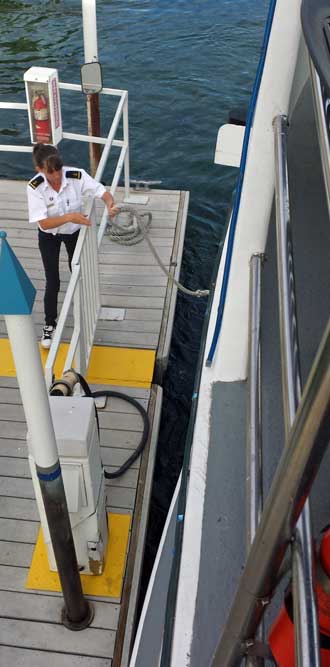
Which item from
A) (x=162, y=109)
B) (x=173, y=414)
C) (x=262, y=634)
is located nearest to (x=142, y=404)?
(x=173, y=414)

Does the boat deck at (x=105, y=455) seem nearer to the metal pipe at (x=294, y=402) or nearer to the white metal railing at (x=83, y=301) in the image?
the white metal railing at (x=83, y=301)

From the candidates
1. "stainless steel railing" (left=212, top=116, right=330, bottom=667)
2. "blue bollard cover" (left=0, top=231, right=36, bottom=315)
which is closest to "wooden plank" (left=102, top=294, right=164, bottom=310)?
"blue bollard cover" (left=0, top=231, right=36, bottom=315)

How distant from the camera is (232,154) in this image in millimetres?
4152

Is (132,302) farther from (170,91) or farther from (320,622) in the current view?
(170,91)

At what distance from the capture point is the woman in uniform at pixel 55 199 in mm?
4172

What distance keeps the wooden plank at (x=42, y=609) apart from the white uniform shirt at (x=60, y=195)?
7.86ft

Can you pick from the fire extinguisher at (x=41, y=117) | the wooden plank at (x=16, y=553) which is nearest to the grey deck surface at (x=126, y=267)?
the fire extinguisher at (x=41, y=117)

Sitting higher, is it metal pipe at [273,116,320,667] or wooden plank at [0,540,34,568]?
wooden plank at [0,540,34,568]

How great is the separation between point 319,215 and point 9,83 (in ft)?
35.0

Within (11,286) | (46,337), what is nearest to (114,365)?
(46,337)

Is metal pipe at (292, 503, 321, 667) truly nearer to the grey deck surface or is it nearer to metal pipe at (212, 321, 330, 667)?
metal pipe at (212, 321, 330, 667)

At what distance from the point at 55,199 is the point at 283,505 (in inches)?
146

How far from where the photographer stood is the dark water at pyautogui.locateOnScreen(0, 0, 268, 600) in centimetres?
646

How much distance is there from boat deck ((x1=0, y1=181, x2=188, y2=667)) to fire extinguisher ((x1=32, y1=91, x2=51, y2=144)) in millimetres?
991
